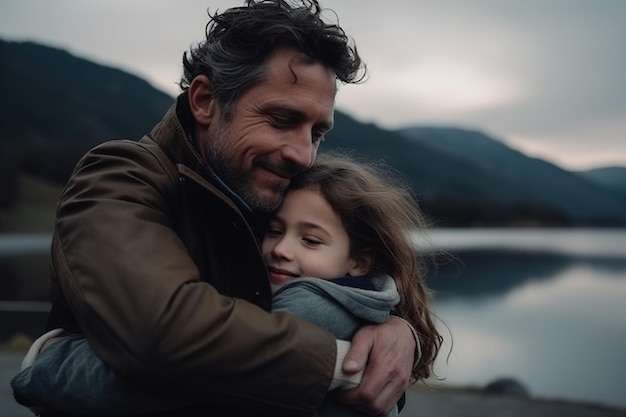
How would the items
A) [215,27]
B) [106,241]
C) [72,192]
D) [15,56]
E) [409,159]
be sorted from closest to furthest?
[106,241] < [72,192] < [215,27] < [15,56] < [409,159]

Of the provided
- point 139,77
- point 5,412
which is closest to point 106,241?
point 5,412

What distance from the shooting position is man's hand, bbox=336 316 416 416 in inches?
75.4

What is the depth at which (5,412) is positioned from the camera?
20.8ft

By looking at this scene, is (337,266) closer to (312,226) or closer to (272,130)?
(312,226)

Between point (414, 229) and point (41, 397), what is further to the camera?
point (414, 229)

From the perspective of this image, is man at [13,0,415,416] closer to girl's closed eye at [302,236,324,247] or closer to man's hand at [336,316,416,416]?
man's hand at [336,316,416,416]

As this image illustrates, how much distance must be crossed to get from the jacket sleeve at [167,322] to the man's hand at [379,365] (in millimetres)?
184

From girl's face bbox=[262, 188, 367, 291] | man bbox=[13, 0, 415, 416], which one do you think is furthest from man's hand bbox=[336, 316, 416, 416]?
girl's face bbox=[262, 188, 367, 291]

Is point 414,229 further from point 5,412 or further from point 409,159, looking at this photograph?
point 409,159

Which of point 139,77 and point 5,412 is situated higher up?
point 5,412

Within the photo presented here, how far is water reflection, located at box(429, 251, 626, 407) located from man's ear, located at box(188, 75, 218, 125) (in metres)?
1.51

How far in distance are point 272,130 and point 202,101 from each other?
34 centimetres

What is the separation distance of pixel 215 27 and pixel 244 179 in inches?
23.8

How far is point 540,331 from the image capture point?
27828 millimetres
